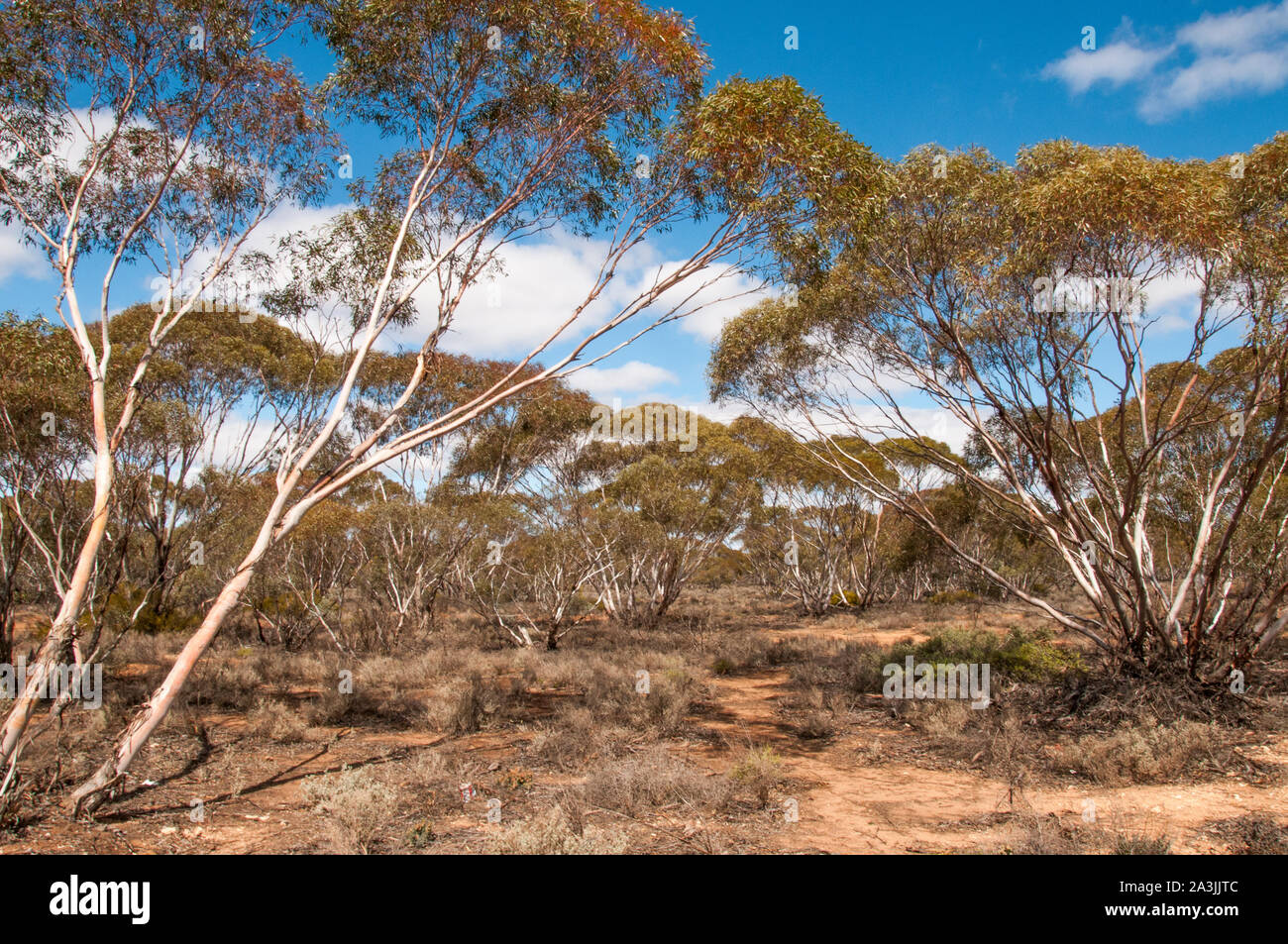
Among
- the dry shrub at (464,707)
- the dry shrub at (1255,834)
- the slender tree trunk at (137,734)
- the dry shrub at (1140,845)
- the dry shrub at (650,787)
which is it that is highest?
the slender tree trunk at (137,734)

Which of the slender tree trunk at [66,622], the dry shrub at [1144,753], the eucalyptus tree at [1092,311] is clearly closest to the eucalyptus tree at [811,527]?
the eucalyptus tree at [1092,311]

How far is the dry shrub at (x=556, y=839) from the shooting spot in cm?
498

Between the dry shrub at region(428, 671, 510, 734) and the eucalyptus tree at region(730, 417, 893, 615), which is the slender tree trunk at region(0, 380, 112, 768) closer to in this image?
the dry shrub at region(428, 671, 510, 734)

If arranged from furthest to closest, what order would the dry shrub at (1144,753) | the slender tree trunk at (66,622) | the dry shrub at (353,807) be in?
the dry shrub at (1144,753), the slender tree trunk at (66,622), the dry shrub at (353,807)

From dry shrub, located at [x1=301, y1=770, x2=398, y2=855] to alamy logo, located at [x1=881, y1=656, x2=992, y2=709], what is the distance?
833 cm

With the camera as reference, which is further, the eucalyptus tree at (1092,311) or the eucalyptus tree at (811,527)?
the eucalyptus tree at (811,527)

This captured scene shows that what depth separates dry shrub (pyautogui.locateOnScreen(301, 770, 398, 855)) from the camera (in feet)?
17.8

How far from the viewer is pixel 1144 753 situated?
710 cm

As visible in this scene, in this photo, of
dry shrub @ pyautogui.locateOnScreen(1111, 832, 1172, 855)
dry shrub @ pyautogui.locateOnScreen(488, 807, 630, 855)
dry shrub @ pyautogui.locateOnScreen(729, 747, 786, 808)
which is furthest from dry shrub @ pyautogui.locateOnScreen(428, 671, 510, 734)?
dry shrub @ pyautogui.locateOnScreen(1111, 832, 1172, 855)

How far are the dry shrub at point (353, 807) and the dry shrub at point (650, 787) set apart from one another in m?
1.85
